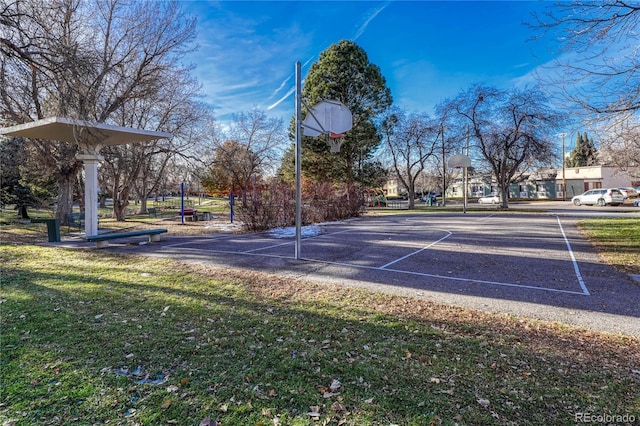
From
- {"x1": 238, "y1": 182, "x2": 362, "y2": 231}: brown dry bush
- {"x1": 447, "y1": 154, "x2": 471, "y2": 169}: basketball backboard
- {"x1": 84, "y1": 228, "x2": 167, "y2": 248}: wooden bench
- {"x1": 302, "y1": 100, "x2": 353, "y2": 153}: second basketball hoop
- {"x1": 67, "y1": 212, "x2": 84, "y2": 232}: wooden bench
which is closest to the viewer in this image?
{"x1": 302, "y1": 100, "x2": 353, "y2": 153}: second basketball hoop

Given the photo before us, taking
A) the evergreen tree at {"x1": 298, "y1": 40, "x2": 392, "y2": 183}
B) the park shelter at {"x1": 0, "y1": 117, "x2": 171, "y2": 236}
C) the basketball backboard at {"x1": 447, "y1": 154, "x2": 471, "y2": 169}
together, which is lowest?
the park shelter at {"x1": 0, "y1": 117, "x2": 171, "y2": 236}

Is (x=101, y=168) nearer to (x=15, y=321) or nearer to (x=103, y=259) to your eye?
(x=103, y=259)

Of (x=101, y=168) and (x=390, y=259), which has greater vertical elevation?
(x=101, y=168)

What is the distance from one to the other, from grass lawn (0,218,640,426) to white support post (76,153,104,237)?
6837mm

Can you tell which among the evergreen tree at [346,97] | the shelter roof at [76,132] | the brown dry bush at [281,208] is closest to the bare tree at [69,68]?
the shelter roof at [76,132]

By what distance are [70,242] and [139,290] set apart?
24.1ft

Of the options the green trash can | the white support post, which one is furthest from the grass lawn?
the white support post

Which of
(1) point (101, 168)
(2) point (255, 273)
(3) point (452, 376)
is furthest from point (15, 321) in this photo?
(1) point (101, 168)

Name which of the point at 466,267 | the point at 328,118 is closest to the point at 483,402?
the point at 466,267

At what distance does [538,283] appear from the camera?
5969 mm

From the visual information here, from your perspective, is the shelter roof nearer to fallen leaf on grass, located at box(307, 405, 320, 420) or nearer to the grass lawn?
the grass lawn

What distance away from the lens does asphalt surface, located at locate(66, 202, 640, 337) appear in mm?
4805

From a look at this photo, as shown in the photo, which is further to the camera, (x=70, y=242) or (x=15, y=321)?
(x=70, y=242)

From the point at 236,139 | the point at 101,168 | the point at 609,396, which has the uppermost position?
the point at 236,139
